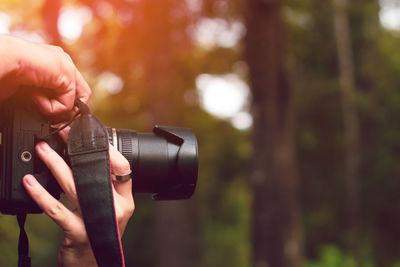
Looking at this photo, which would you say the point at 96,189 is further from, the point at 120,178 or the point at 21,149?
the point at 21,149

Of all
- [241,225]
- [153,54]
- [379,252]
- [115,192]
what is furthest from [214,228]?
[115,192]

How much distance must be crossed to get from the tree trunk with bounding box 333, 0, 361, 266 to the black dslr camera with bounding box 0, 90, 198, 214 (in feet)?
35.7

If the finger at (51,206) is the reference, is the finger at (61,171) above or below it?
above

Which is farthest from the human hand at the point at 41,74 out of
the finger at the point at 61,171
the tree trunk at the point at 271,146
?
the tree trunk at the point at 271,146

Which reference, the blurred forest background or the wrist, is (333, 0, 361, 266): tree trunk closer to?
the blurred forest background

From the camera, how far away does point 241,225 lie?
61.5 ft

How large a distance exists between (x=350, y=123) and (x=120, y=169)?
13826 millimetres

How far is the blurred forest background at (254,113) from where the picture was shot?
19.9 feet

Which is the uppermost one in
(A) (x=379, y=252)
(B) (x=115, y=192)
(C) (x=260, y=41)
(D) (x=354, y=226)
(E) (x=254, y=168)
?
(C) (x=260, y=41)

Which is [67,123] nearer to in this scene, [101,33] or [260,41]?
[260,41]

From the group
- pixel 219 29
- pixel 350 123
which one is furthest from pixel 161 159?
pixel 350 123

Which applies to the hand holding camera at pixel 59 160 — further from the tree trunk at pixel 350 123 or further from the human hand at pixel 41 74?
the tree trunk at pixel 350 123

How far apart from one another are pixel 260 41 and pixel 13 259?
393cm

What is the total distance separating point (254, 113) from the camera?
6164 millimetres
